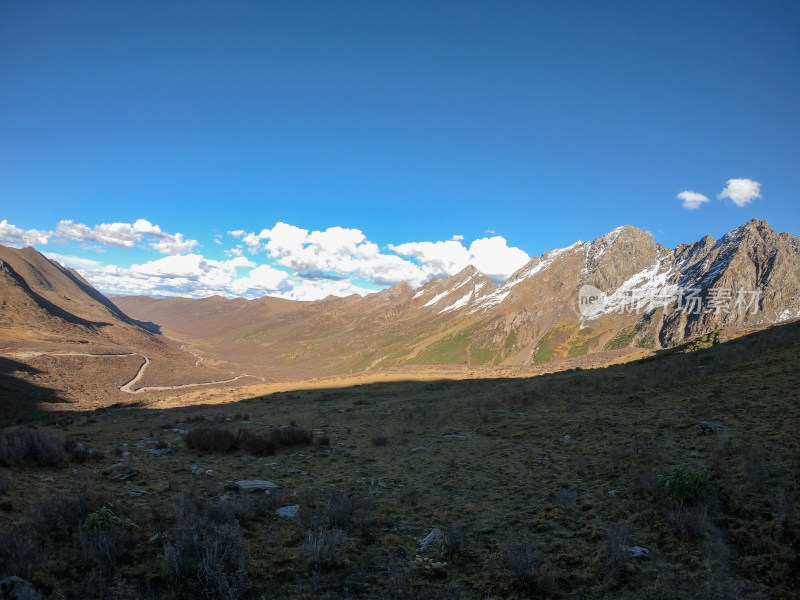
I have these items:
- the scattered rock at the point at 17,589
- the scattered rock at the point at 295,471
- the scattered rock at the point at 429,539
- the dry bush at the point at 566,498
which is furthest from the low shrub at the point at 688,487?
the scattered rock at the point at 17,589

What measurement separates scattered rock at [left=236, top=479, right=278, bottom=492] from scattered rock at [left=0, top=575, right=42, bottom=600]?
492 centimetres

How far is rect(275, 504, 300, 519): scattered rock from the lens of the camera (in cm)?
754

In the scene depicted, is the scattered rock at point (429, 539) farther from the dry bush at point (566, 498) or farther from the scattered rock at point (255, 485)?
the scattered rock at point (255, 485)

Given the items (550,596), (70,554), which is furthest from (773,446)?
(70,554)

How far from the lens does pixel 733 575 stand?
200 inches

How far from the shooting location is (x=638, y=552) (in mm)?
5773

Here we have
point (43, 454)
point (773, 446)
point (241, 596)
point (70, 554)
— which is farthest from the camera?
point (43, 454)

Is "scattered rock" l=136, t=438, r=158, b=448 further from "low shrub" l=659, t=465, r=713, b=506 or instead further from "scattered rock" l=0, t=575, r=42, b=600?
"low shrub" l=659, t=465, r=713, b=506

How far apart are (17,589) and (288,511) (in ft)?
13.3

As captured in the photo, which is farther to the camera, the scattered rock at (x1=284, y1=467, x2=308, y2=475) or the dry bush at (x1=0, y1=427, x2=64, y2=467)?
the scattered rock at (x1=284, y1=467, x2=308, y2=475)

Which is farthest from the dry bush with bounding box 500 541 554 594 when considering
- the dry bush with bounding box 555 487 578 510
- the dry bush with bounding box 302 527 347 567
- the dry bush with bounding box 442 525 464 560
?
the dry bush with bounding box 302 527 347 567

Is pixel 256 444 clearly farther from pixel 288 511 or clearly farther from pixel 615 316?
pixel 615 316

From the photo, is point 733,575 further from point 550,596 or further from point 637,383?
point 637,383

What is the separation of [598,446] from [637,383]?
10288 mm
